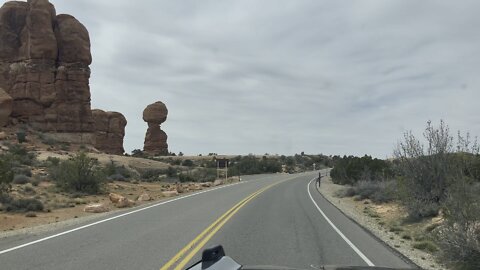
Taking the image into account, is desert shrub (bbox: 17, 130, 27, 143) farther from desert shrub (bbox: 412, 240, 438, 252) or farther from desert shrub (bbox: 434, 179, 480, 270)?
desert shrub (bbox: 434, 179, 480, 270)

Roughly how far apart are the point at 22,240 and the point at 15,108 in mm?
62536

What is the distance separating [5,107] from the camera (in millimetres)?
63250

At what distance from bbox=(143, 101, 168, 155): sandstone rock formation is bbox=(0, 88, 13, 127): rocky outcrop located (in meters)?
54.8

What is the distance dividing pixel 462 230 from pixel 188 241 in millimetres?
6245

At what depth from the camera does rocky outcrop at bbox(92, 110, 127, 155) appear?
10625 cm

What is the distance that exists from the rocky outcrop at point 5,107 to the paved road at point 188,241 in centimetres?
5152

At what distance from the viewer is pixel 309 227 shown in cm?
1533

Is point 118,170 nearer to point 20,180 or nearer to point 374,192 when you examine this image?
point 20,180

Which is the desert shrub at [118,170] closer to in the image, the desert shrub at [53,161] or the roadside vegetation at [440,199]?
the desert shrub at [53,161]

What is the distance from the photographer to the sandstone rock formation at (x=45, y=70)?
6994cm

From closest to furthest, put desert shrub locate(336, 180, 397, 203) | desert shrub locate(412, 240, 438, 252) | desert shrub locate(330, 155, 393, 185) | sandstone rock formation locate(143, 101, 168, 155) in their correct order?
desert shrub locate(412, 240, 438, 252)
desert shrub locate(336, 180, 397, 203)
desert shrub locate(330, 155, 393, 185)
sandstone rock formation locate(143, 101, 168, 155)

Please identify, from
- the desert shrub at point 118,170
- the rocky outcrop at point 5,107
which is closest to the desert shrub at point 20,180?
the desert shrub at point 118,170

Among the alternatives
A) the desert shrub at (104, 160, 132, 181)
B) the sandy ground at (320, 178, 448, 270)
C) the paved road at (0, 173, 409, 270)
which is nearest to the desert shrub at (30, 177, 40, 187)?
the desert shrub at (104, 160, 132, 181)

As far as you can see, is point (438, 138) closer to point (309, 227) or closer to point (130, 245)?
point (309, 227)
